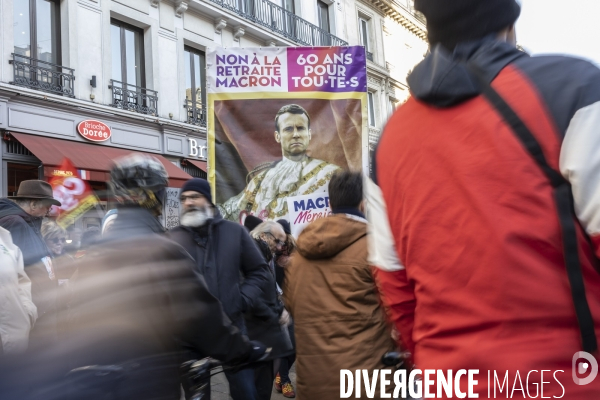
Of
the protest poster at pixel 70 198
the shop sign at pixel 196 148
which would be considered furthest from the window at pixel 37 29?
the protest poster at pixel 70 198

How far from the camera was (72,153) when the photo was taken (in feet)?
37.2

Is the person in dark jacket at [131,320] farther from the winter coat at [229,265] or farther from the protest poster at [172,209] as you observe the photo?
the protest poster at [172,209]

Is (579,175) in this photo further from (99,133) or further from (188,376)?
(99,133)

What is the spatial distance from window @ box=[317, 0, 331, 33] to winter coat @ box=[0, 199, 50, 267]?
19.0 meters

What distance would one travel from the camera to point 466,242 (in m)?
1.14

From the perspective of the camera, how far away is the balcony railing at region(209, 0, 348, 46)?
17172 mm

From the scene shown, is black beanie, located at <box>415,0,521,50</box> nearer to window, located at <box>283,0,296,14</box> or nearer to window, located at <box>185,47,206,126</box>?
window, located at <box>185,47,206,126</box>

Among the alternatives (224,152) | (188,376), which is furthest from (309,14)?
(188,376)

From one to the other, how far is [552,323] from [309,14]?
68.9 feet

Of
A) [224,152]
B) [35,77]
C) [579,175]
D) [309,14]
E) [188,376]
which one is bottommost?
[188,376]

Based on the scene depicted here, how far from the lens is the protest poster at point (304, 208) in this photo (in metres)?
5.36

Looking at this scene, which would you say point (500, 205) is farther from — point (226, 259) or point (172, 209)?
point (172, 209)

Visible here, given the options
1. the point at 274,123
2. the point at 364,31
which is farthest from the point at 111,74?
the point at 364,31

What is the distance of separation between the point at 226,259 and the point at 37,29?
10345 millimetres
